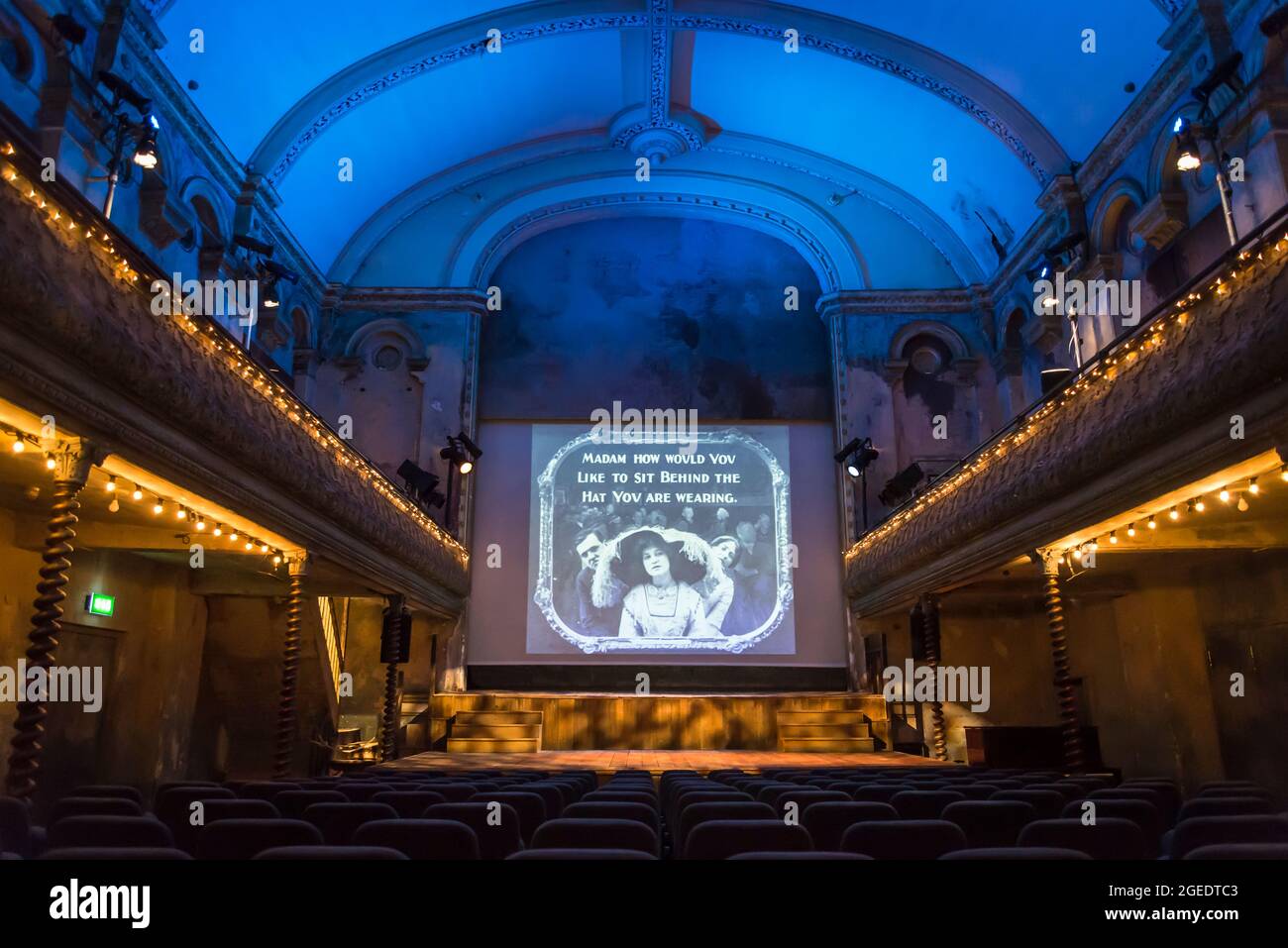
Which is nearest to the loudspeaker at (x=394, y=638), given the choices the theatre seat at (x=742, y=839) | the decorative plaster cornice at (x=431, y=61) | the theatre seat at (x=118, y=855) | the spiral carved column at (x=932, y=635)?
the decorative plaster cornice at (x=431, y=61)

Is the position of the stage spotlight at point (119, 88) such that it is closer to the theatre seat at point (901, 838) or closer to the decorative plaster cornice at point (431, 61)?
the decorative plaster cornice at point (431, 61)

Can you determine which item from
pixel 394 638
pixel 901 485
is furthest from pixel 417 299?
pixel 901 485

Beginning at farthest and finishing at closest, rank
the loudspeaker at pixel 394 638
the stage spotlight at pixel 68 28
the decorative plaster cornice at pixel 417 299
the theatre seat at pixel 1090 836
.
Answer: the decorative plaster cornice at pixel 417 299 → the loudspeaker at pixel 394 638 → the stage spotlight at pixel 68 28 → the theatre seat at pixel 1090 836

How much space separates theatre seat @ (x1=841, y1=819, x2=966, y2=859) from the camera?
3.04 m

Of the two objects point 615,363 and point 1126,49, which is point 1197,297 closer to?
point 1126,49

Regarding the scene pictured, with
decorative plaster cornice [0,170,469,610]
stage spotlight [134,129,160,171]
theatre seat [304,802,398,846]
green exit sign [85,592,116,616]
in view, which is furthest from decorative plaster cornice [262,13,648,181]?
theatre seat [304,802,398,846]

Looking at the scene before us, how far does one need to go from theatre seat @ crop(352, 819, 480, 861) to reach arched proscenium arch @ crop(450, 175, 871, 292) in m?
17.6

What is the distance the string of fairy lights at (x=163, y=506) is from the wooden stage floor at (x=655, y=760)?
3.44 meters

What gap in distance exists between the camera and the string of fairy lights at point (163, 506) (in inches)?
267

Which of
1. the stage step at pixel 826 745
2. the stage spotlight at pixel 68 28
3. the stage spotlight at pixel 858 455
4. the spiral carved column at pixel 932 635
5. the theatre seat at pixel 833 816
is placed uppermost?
the stage spotlight at pixel 68 28

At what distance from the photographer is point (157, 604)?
43.8 feet

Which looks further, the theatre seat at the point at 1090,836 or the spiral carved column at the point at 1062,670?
the spiral carved column at the point at 1062,670

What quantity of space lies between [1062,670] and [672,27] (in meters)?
12.6
